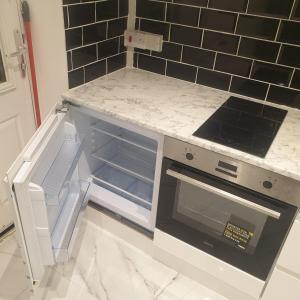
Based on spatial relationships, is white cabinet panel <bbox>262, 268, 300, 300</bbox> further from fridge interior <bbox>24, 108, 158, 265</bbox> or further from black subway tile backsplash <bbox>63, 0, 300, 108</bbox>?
black subway tile backsplash <bbox>63, 0, 300, 108</bbox>

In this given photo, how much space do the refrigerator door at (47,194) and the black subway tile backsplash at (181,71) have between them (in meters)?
0.69

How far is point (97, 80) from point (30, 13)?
18.6 inches

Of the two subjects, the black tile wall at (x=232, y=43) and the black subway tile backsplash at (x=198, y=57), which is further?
the black subway tile backsplash at (x=198, y=57)

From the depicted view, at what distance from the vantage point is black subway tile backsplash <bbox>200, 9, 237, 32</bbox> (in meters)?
1.56

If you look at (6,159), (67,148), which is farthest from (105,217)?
(6,159)

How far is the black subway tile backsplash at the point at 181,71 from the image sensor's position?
1801 millimetres

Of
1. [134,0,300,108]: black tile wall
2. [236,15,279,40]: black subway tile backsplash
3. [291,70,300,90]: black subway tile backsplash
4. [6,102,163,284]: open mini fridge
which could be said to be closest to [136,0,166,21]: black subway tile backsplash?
[134,0,300,108]: black tile wall

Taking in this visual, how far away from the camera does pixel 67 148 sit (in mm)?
1596

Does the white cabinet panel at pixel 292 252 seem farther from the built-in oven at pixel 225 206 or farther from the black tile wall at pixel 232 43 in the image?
the black tile wall at pixel 232 43

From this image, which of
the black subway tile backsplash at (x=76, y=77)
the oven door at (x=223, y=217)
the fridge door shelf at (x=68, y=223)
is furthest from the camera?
the black subway tile backsplash at (x=76, y=77)

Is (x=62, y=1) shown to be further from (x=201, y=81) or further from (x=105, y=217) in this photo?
(x=105, y=217)

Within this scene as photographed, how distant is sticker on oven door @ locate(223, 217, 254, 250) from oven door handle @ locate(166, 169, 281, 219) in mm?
144

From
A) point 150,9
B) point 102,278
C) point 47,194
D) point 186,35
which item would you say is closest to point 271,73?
point 186,35

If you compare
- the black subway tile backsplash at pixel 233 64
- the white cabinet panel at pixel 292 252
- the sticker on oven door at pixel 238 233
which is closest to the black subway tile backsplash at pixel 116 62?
the black subway tile backsplash at pixel 233 64
